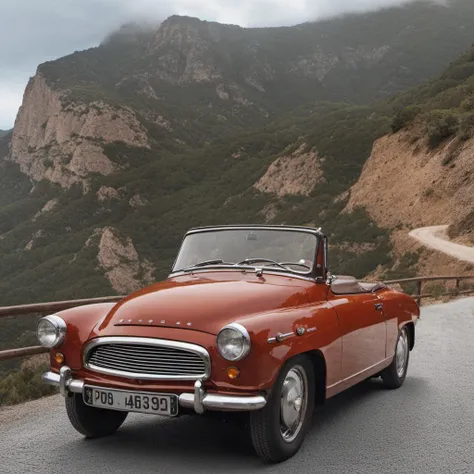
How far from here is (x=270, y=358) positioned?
13.1ft

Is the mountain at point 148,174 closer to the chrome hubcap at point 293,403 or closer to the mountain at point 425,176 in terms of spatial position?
the mountain at point 425,176

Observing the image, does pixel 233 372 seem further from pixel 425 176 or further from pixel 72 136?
pixel 72 136

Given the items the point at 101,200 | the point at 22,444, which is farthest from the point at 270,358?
the point at 101,200

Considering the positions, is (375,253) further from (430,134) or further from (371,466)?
(371,466)

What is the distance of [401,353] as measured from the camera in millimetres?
6871

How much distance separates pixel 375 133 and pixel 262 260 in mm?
85688

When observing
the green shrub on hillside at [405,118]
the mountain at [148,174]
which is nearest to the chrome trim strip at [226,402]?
the mountain at [148,174]

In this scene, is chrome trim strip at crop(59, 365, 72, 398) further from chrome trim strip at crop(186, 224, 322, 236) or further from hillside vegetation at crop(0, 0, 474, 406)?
hillside vegetation at crop(0, 0, 474, 406)

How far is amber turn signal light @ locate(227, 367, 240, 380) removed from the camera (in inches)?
154

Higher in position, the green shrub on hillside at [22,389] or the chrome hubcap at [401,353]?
the chrome hubcap at [401,353]

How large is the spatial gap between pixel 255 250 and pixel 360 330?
119 cm

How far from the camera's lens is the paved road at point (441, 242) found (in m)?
31.0

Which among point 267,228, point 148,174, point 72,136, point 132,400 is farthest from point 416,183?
point 72,136

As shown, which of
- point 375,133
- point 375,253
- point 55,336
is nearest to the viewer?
point 55,336
